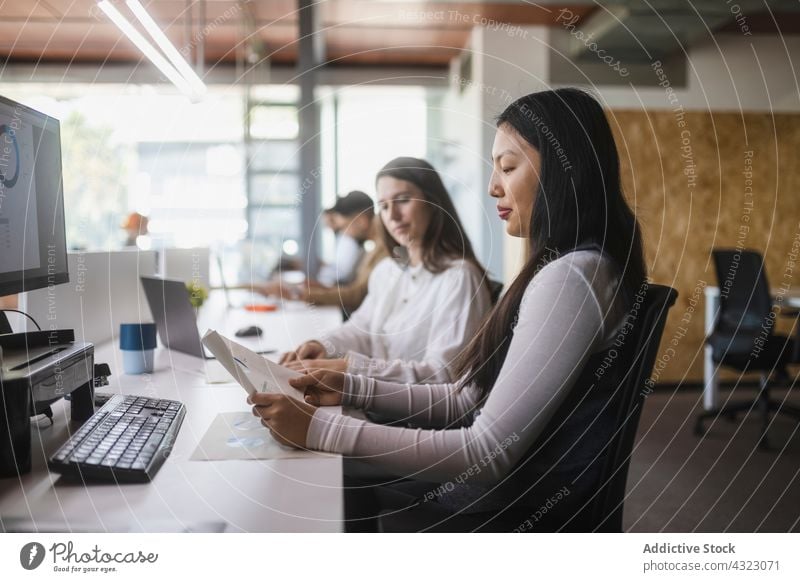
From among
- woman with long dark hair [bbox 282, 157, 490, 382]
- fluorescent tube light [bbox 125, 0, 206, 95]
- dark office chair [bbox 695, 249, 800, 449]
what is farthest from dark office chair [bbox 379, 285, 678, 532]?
dark office chair [bbox 695, 249, 800, 449]

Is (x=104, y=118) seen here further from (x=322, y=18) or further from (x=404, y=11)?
(x=404, y=11)

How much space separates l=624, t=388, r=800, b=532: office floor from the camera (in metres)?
2.31

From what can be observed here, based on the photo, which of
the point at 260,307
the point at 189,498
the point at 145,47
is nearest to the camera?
the point at 189,498

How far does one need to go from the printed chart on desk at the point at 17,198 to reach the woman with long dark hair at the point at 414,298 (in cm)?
64

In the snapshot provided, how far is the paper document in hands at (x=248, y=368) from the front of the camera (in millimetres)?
955

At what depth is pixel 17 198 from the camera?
1101mm

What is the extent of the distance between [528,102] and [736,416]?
332cm

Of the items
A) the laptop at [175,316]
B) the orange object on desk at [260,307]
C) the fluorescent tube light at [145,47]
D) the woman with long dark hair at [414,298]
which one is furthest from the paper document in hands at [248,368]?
the orange object on desk at [260,307]

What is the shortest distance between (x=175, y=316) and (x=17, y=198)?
756 mm

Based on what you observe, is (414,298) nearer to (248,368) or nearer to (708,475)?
(248,368)

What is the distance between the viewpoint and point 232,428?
3.65 ft

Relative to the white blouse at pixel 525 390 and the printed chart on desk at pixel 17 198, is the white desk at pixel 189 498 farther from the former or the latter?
the printed chart on desk at pixel 17 198

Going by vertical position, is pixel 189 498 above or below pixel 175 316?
below

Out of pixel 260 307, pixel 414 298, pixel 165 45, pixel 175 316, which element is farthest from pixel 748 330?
pixel 165 45
